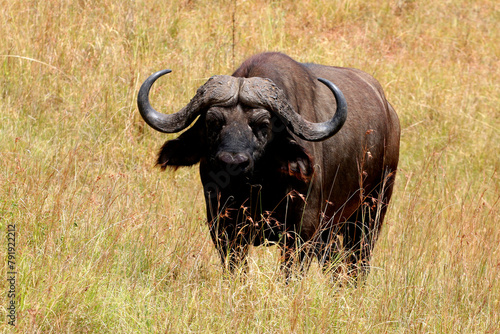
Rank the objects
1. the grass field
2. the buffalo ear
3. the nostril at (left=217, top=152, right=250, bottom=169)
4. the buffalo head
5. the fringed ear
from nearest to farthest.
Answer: the grass field, the nostril at (left=217, top=152, right=250, bottom=169), the buffalo head, the fringed ear, the buffalo ear

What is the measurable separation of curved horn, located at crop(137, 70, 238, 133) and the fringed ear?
1.76ft

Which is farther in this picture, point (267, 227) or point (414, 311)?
point (267, 227)

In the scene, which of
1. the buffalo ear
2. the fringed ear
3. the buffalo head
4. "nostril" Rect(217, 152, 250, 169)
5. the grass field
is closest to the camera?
the grass field

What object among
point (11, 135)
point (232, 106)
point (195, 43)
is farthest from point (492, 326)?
point (195, 43)

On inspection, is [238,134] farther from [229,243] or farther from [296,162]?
[229,243]

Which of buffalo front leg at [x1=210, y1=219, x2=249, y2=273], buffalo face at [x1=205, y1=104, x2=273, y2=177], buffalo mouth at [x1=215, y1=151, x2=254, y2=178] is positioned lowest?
buffalo front leg at [x1=210, y1=219, x2=249, y2=273]

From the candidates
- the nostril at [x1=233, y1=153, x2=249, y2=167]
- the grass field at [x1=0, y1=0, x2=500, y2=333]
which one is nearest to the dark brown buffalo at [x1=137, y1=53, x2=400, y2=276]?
the nostril at [x1=233, y1=153, x2=249, y2=167]

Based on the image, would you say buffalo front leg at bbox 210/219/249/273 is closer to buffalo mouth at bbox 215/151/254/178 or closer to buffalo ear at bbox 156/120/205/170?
buffalo mouth at bbox 215/151/254/178

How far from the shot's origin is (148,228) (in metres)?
4.75

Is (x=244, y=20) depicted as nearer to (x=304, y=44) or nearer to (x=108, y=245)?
(x=304, y=44)

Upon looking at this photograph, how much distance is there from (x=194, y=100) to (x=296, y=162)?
0.82 m

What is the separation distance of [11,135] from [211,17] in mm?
4775

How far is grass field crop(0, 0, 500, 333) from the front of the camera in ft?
12.0

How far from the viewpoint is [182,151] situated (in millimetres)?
4941
